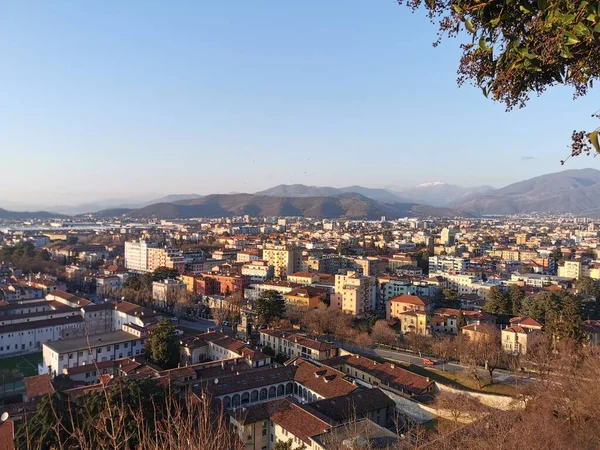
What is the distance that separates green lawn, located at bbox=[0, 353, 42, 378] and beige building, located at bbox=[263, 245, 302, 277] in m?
14.1

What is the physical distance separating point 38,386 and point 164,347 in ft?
9.57

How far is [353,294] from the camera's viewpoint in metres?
18.0

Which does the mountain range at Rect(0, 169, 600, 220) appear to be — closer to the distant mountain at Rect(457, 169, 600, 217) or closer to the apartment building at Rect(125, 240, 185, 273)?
the distant mountain at Rect(457, 169, 600, 217)

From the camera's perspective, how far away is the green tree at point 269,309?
51.8 feet

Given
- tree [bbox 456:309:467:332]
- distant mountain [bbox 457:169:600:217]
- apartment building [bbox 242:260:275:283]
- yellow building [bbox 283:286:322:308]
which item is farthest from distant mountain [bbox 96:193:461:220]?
tree [bbox 456:309:467:332]

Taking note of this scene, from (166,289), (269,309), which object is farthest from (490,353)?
(166,289)

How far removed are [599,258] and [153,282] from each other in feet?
90.8

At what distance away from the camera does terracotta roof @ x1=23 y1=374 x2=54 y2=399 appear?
925 cm

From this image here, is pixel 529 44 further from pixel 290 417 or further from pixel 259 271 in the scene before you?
pixel 259 271

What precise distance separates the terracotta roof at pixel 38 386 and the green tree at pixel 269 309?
7.04m

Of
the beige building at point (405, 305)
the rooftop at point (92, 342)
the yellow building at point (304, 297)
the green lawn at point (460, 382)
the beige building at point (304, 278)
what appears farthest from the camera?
the beige building at point (304, 278)

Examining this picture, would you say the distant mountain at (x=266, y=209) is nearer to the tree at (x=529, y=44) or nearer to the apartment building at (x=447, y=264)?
the apartment building at (x=447, y=264)

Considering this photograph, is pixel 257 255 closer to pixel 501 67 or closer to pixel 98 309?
pixel 98 309

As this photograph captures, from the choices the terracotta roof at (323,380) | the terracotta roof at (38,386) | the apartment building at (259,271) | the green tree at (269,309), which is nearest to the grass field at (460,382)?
the terracotta roof at (323,380)
